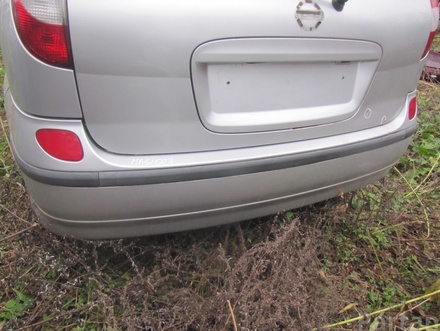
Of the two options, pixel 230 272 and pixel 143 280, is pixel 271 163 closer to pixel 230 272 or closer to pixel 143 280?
pixel 230 272

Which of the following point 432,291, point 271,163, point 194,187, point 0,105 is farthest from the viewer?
point 0,105

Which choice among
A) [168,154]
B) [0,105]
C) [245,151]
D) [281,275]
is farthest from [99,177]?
[0,105]

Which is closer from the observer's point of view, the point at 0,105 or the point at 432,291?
the point at 432,291

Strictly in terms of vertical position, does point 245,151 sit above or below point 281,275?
above

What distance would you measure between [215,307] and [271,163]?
61 centimetres

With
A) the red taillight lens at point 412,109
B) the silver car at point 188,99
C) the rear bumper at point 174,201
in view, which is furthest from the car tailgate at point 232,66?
the red taillight lens at point 412,109

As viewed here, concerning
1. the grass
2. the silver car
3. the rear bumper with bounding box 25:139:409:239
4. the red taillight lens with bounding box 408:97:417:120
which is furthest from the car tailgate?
the grass

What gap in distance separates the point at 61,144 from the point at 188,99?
0.43 m

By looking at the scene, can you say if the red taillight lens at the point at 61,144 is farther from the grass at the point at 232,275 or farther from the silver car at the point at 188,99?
the grass at the point at 232,275

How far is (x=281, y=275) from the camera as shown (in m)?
1.67

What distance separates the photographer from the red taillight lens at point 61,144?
122cm

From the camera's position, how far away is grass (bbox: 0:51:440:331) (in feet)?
5.08

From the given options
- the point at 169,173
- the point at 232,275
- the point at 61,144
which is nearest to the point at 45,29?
the point at 61,144

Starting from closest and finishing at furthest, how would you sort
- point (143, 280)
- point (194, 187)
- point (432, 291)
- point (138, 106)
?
point (138, 106) < point (194, 187) < point (143, 280) < point (432, 291)
